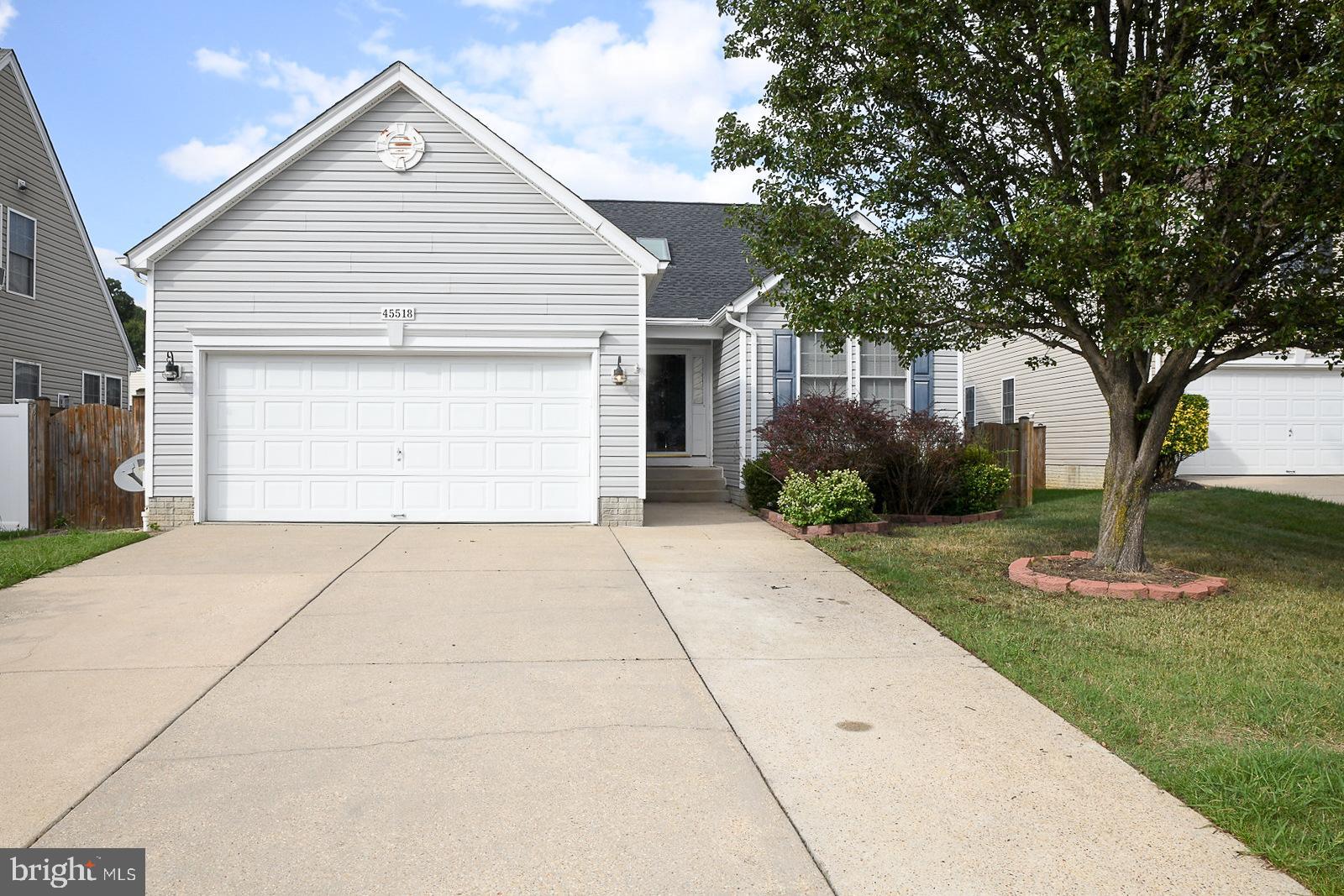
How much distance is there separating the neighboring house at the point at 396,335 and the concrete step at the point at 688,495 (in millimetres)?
3837

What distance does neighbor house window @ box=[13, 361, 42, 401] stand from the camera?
15.6 meters

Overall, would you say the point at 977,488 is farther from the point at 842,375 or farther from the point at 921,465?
the point at 842,375

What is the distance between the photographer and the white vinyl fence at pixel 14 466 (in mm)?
11680

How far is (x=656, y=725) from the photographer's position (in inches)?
178

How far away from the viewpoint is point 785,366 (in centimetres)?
1498

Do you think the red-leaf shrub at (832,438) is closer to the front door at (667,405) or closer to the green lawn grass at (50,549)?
the front door at (667,405)

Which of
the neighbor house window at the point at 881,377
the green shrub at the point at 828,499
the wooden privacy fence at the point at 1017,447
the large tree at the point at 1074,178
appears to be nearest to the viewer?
the large tree at the point at 1074,178

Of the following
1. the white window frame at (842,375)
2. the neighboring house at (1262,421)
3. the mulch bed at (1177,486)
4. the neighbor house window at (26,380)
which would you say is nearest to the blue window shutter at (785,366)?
the white window frame at (842,375)

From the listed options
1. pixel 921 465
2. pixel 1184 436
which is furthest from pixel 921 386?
pixel 1184 436

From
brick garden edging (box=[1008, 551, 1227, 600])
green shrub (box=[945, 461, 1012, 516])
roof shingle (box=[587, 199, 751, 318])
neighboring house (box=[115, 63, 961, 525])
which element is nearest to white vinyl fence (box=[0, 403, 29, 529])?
neighboring house (box=[115, 63, 961, 525])

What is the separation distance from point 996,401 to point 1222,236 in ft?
55.0

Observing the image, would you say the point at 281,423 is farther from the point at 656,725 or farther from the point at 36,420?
the point at 656,725

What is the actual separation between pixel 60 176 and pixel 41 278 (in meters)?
2.14

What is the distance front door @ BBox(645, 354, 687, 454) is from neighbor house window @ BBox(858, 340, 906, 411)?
371 centimetres
